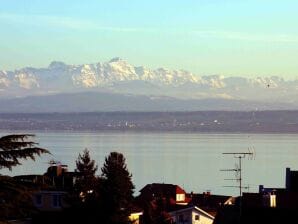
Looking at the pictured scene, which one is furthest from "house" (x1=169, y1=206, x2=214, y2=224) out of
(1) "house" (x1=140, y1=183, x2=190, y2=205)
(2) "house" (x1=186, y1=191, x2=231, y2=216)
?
(1) "house" (x1=140, y1=183, x2=190, y2=205)

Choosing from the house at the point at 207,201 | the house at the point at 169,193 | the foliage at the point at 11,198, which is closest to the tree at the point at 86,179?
the house at the point at 207,201

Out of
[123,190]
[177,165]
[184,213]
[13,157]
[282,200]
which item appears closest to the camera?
[13,157]

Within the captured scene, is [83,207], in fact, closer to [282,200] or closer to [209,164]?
[282,200]

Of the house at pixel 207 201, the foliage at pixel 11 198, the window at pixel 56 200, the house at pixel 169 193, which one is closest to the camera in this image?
the foliage at pixel 11 198

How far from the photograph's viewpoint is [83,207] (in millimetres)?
18641

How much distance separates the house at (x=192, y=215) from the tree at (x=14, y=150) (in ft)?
102

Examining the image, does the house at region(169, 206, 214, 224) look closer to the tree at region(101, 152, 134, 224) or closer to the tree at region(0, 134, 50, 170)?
the tree at region(101, 152, 134, 224)

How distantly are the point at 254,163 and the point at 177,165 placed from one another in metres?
9.11

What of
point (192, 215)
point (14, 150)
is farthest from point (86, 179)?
point (14, 150)

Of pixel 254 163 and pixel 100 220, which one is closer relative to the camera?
pixel 100 220

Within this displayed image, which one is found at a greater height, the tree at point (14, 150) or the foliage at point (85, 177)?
the tree at point (14, 150)

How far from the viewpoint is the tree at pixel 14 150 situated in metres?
7.84

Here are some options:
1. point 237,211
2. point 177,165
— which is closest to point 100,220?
point 237,211

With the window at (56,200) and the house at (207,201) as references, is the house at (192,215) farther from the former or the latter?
the window at (56,200)
